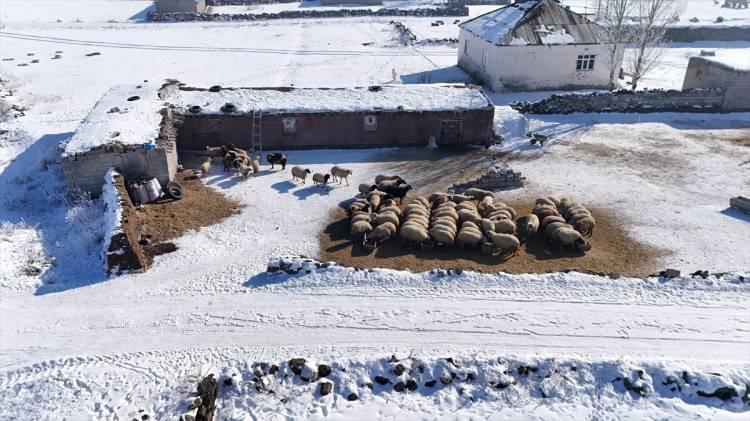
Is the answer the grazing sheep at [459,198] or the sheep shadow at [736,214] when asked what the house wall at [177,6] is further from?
the sheep shadow at [736,214]

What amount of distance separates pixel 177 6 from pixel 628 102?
179 feet

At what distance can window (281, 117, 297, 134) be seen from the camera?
29.7m

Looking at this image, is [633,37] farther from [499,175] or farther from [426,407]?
[426,407]

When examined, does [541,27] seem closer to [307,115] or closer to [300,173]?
Result: [307,115]

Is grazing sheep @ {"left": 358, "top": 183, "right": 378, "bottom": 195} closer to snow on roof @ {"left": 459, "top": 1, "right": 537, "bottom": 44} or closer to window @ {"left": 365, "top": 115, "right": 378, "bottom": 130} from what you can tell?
window @ {"left": 365, "top": 115, "right": 378, "bottom": 130}

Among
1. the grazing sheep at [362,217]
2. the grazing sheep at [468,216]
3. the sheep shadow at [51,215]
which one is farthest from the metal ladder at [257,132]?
the grazing sheep at [468,216]

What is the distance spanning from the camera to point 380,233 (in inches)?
818

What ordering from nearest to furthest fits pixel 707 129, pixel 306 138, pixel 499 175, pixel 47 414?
pixel 47 414, pixel 499 175, pixel 306 138, pixel 707 129

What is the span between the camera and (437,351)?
15.8 meters

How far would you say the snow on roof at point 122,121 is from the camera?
24625 millimetres

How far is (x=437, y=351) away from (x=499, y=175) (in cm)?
1207

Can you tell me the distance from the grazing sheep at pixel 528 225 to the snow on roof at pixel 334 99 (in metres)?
10.2

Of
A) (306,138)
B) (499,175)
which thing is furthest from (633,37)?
(306,138)

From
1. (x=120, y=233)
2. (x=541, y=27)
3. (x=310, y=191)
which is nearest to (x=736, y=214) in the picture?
(x=310, y=191)
